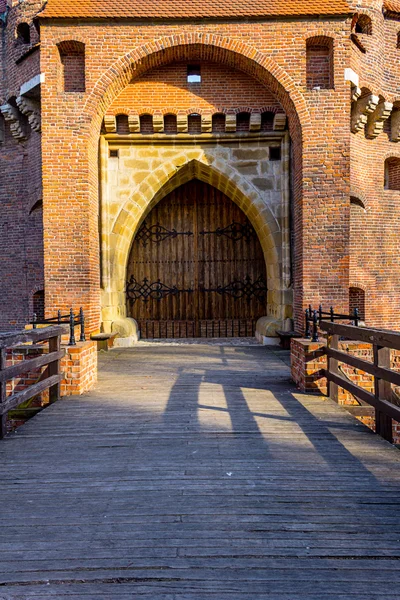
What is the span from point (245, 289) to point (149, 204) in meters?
3.02

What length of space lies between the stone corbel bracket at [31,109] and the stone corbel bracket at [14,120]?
506 mm

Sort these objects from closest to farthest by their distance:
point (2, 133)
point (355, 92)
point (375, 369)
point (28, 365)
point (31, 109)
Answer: point (375, 369)
point (28, 365)
point (355, 92)
point (31, 109)
point (2, 133)

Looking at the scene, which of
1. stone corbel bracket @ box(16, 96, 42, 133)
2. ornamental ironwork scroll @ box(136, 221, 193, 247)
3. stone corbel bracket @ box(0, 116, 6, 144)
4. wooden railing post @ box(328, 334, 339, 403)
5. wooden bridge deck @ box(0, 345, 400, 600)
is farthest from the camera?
stone corbel bracket @ box(0, 116, 6, 144)

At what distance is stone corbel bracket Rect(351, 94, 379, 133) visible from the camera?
34.9 feet

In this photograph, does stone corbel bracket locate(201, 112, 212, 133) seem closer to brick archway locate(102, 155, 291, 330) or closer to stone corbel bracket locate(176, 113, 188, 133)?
stone corbel bracket locate(176, 113, 188, 133)

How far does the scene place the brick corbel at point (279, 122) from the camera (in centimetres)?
1023

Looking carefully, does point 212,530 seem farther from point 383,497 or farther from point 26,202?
point 26,202

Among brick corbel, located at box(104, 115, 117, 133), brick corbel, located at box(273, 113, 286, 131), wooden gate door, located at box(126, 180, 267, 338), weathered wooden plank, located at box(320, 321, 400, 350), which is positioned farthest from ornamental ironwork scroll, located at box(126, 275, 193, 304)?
weathered wooden plank, located at box(320, 321, 400, 350)

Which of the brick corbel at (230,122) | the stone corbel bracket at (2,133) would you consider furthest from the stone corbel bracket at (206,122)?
the stone corbel bracket at (2,133)

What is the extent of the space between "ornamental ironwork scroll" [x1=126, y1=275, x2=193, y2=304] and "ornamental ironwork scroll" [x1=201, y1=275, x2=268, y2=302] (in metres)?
0.82

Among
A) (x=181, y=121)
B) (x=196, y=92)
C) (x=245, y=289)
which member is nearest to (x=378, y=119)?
(x=196, y=92)

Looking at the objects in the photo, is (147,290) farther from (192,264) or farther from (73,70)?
(73,70)

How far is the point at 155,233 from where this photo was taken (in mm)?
12000

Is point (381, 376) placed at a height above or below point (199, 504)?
above
